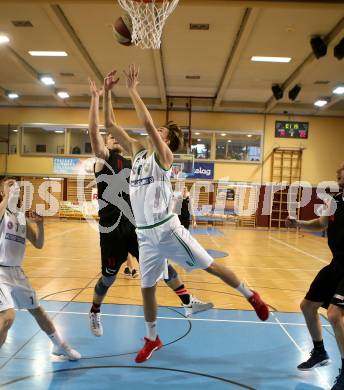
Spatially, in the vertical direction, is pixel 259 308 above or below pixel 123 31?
below

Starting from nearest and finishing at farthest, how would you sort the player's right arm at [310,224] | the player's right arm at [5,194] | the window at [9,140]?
the player's right arm at [5,194] < the player's right arm at [310,224] < the window at [9,140]

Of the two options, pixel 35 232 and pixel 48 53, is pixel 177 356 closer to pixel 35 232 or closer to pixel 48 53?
pixel 35 232

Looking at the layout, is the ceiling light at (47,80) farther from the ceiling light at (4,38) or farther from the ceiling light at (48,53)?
the ceiling light at (4,38)

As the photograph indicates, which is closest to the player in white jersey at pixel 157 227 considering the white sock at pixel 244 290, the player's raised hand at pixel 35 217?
the white sock at pixel 244 290

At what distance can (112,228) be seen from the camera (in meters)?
4.43

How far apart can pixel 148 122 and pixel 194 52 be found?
1151cm

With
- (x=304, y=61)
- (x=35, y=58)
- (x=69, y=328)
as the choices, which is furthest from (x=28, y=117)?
(x=69, y=328)

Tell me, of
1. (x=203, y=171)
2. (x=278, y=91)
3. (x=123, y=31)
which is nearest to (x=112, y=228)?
(x=123, y=31)

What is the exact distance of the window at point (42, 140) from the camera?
72.6 ft

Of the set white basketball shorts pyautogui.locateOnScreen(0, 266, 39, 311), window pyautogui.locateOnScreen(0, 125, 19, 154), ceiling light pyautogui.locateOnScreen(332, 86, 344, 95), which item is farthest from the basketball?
window pyautogui.locateOnScreen(0, 125, 19, 154)

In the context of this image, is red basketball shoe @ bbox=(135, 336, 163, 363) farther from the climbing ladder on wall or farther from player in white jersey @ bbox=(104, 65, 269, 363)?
the climbing ladder on wall

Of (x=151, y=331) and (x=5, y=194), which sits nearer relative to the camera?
(x=5, y=194)

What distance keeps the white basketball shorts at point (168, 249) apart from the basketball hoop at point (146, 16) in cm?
243

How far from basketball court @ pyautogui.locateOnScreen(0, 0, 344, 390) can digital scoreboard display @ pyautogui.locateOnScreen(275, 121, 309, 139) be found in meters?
0.08
